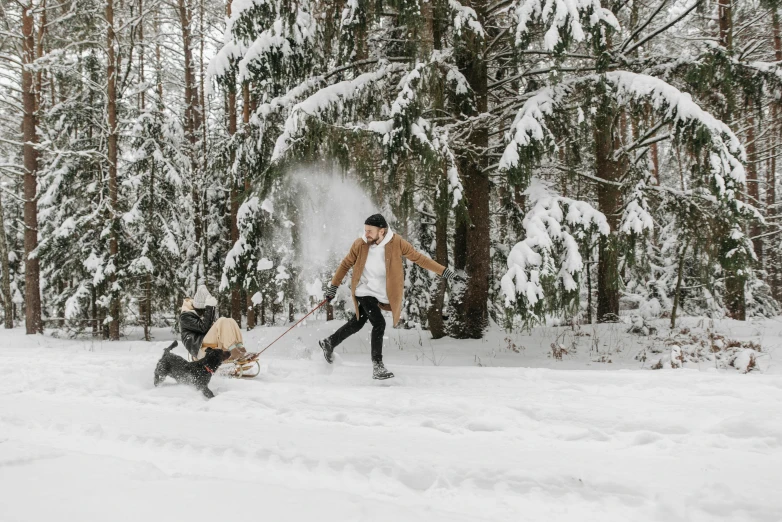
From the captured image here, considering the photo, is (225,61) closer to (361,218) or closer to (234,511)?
(361,218)

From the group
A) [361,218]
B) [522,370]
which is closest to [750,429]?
[522,370]

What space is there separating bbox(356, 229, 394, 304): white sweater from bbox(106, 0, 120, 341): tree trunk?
10.3 m

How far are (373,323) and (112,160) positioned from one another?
35.8ft

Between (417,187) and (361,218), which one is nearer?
(417,187)

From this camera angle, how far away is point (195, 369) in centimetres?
447

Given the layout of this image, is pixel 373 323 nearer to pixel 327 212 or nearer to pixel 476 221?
pixel 327 212

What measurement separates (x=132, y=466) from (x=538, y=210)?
5.45m

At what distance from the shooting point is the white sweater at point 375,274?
504cm

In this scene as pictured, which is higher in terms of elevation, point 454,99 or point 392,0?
point 392,0

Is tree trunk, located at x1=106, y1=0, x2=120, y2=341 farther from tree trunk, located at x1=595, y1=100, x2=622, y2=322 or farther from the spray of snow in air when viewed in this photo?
tree trunk, located at x1=595, y1=100, x2=622, y2=322

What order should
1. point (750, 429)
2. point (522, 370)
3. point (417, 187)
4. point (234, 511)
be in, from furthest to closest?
point (417, 187)
point (522, 370)
point (750, 429)
point (234, 511)

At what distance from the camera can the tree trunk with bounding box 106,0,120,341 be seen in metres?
11.7

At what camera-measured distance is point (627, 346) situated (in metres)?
7.10

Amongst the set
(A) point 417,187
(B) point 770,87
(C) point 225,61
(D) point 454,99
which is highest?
(C) point 225,61
